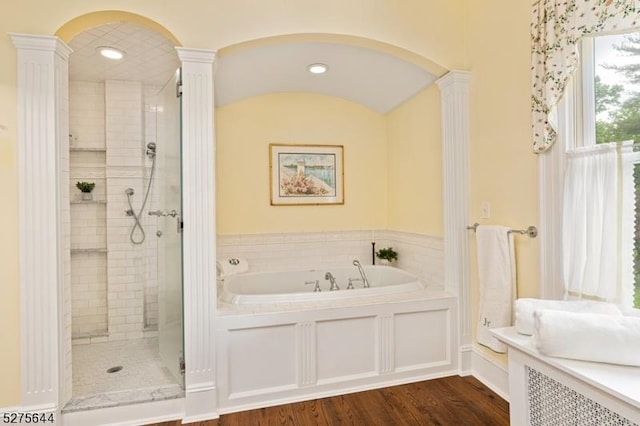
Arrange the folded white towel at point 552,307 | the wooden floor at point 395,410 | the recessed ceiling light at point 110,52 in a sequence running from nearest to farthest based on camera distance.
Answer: the folded white towel at point 552,307 → the wooden floor at point 395,410 → the recessed ceiling light at point 110,52

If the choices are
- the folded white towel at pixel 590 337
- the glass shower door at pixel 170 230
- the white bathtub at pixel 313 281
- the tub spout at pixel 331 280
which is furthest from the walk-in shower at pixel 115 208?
the folded white towel at pixel 590 337

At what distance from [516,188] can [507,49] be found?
92 cm

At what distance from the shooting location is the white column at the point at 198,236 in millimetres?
2182

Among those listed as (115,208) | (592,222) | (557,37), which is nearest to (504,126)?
(557,37)

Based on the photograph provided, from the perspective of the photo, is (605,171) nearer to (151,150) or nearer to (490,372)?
(490,372)

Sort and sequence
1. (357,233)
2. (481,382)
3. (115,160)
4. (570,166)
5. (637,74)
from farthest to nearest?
(357,233) < (115,160) < (481,382) < (570,166) < (637,74)

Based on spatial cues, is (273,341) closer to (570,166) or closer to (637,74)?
(570,166)

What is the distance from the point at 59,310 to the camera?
80.3 inches

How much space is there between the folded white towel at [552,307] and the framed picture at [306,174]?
2354mm

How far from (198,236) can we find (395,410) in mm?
1644

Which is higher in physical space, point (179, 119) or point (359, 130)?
point (359, 130)

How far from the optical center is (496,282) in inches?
92.1

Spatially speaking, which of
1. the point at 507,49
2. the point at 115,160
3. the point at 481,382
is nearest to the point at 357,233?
the point at 481,382

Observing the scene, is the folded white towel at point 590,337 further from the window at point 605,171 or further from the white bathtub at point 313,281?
the white bathtub at point 313,281
